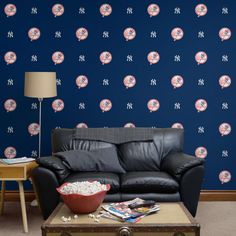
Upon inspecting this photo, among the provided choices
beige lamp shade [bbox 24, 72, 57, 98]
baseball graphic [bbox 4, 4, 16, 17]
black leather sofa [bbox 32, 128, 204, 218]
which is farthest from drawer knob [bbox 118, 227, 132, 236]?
baseball graphic [bbox 4, 4, 16, 17]

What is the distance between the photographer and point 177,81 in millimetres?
4371

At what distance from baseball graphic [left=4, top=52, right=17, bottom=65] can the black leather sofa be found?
99 centimetres

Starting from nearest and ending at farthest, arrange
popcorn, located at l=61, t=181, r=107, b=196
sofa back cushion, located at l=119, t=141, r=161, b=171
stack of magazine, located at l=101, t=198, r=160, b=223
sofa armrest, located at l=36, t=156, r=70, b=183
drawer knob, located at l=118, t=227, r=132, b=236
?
drawer knob, located at l=118, t=227, r=132, b=236
stack of magazine, located at l=101, t=198, r=160, b=223
popcorn, located at l=61, t=181, r=107, b=196
sofa armrest, located at l=36, t=156, r=70, b=183
sofa back cushion, located at l=119, t=141, r=161, b=171

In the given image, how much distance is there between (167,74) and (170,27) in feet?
1.76

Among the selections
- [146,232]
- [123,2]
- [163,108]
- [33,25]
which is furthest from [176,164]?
[33,25]

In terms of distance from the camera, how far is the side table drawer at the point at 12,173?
3.38 meters

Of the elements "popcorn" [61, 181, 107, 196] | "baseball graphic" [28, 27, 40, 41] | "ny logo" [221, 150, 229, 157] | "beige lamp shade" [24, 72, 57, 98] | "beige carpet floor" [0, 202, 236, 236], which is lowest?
"beige carpet floor" [0, 202, 236, 236]

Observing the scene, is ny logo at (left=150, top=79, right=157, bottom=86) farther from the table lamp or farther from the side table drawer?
the side table drawer

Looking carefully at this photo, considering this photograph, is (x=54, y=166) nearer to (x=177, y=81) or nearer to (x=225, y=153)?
(x=177, y=81)

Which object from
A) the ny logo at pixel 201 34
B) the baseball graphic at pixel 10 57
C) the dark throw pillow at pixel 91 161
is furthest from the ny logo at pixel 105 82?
the ny logo at pixel 201 34

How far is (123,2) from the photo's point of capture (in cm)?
434

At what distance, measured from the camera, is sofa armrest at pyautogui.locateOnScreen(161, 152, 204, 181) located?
3426 mm

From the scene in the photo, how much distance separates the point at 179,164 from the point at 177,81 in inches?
48.6

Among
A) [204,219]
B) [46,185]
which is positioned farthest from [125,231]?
[204,219]
